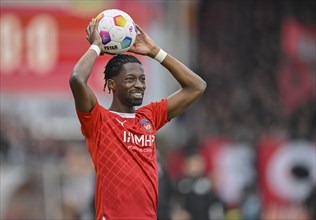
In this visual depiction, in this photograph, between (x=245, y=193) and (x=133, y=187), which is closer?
(x=133, y=187)

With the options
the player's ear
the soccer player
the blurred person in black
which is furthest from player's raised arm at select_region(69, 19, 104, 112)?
the blurred person in black

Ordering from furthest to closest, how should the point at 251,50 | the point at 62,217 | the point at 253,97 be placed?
the point at 251,50 → the point at 253,97 → the point at 62,217

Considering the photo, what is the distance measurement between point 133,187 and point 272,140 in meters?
10.3

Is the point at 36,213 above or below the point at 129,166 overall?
below

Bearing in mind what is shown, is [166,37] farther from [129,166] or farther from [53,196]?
[129,166]

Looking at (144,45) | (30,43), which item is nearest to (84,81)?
(144,45)

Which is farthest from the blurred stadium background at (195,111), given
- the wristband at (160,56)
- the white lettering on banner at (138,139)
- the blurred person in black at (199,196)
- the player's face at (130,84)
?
the player's face at (130,84)

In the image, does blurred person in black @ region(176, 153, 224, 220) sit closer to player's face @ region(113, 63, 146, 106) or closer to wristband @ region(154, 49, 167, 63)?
wristband @ region(154, 49, 167, 63)

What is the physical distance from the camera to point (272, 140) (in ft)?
56.6

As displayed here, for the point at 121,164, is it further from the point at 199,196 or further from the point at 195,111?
the point at 195,111

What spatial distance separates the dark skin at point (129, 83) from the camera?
701 centimetres

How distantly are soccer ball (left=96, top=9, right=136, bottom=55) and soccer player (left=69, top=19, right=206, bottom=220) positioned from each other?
6 centimetres

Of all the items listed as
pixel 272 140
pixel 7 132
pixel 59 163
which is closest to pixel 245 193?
pixel 272 140

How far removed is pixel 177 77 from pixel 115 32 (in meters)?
0.68
